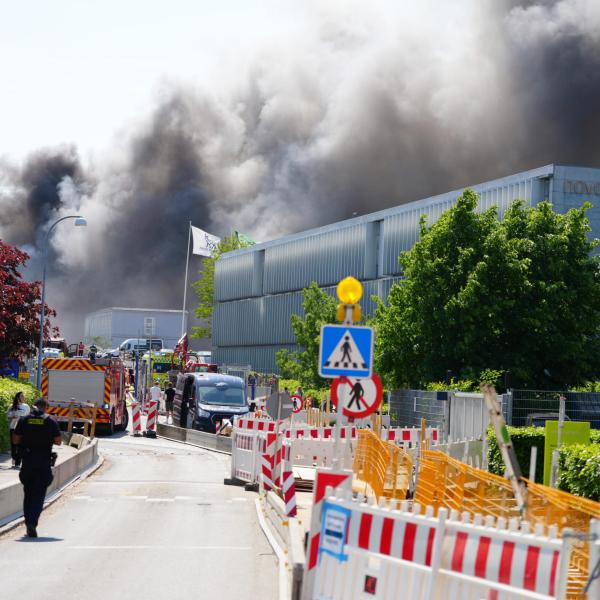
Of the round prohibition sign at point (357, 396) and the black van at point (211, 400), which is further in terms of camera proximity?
the black van at point (211, 400)

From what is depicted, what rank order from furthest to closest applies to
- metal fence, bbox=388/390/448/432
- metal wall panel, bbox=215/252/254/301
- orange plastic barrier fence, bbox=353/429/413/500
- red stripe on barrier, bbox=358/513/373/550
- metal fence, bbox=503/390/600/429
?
metal wall panel, bbox=215/252/254/301 → metal fence, bbox=388/390/448/432 → metal fence, bbox=503/390/600/429 → orange plastic barrier fence, bbox=353/429/413/500 → red stripe on barrier, bbox=358/513/373/550

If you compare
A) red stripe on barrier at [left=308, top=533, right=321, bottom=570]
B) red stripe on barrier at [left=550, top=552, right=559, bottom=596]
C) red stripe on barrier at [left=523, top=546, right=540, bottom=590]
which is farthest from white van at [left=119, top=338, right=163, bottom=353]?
red stripe on barrier at [left=550, top=552, right=559, bottom=596]

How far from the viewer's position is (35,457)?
14.4 m

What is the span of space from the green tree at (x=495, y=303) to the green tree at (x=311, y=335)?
16.4 m

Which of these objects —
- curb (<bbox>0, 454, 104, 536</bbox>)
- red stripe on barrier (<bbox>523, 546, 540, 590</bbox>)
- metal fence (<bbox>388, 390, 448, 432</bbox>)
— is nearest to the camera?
red stripe on barrier (<bbox>523, 546, 540, 590</bbox>)

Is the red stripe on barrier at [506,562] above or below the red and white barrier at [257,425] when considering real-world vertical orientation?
above

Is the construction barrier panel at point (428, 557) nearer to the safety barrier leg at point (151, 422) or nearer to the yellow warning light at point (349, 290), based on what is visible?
the yellow warning light at point (349, 290)

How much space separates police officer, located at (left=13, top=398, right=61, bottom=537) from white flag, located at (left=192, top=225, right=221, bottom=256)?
90902 millimetres

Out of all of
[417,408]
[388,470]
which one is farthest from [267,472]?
[417,408]

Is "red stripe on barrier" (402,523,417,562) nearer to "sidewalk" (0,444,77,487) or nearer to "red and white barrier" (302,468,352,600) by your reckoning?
"red and white barrier" (302,468,352,600)

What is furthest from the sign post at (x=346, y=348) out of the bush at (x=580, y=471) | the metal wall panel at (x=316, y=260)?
the metal wall panel at (x=316, y=260)

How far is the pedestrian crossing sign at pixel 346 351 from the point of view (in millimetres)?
10273

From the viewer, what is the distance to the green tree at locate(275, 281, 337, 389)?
5538 centimetres

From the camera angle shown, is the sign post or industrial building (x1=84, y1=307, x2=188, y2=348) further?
industrial building (x1=84, y1=307, x2=188, y2=348)
